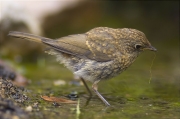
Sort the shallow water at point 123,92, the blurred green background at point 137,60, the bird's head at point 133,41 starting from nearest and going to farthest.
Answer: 1. the shallow water at point 123,92
2. the bird's head at point 133,41
3. the blurred green background at point 137,60

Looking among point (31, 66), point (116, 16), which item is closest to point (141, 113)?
point (31, 66)

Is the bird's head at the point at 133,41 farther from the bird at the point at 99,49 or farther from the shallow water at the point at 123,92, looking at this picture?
the shallow water at the point at 123,92

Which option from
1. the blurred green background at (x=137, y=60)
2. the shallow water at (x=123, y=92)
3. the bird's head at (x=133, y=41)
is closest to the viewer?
the shallow water at (x=123, y=92)

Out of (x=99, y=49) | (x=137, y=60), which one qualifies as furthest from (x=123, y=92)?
(x=137, y=60)

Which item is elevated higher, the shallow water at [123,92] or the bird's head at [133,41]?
the bird's head at [133,41]

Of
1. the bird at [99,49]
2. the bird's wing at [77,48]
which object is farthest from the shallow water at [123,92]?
the bird's wing at [77,48]

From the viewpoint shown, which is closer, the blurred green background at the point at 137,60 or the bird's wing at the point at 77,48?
the bird's wing at the point at 77,48
